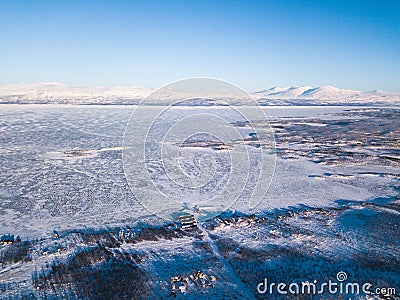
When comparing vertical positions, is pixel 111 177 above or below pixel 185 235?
above

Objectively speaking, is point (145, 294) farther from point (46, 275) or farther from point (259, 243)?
point (259, 243)

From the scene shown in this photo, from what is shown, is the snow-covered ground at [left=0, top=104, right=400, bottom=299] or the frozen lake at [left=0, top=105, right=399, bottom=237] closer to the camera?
the snow-covered ground at [left=0, top=104, right=400, bottom=299]

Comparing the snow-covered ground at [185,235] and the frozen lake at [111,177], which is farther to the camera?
the frozen lake at [111,177]

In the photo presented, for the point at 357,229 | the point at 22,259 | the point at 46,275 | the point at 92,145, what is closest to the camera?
the point at 46,275

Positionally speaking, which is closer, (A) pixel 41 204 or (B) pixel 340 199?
(A) pixel 41 204

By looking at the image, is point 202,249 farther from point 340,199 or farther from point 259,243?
point 340,199

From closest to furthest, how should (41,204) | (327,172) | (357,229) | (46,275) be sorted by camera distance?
(46,275) → (357,229) → (41,204) → (327,172)

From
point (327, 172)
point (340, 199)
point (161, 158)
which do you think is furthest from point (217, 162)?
point (340, 199)

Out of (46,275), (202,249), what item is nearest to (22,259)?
(46,275)

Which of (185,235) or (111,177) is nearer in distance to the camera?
(185,235)

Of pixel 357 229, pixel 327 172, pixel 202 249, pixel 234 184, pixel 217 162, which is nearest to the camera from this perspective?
pixel 202 249
